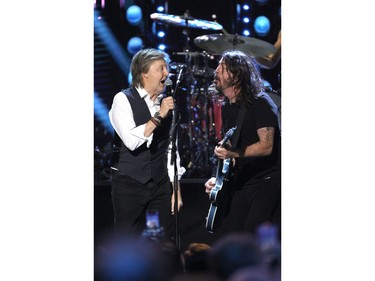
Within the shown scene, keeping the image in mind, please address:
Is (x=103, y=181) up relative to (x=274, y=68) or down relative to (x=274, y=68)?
down

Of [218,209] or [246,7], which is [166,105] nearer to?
[218,209]

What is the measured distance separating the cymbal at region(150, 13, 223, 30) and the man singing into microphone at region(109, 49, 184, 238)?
0.20 meters

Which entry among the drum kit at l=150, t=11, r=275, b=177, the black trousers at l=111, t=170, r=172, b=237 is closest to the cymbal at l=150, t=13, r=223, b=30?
the drum kit at l=150, t=11, r=275, b=177

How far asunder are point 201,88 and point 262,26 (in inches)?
19.7

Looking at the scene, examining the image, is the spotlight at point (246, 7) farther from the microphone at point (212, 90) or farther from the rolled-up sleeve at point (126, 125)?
the rolled-up sleeve at point (126, 125)

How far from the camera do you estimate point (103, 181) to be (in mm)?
3307

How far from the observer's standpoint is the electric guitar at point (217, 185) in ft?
10.9

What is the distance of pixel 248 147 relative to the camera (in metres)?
3.31

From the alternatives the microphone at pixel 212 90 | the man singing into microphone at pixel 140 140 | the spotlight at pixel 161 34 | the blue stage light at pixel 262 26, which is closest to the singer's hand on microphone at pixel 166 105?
the man singing into microphone at pixel 140 140

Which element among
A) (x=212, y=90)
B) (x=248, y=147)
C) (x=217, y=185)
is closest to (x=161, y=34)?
(x=212, y=90)

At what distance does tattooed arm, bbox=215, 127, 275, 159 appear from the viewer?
330 cm

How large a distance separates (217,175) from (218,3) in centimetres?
99
